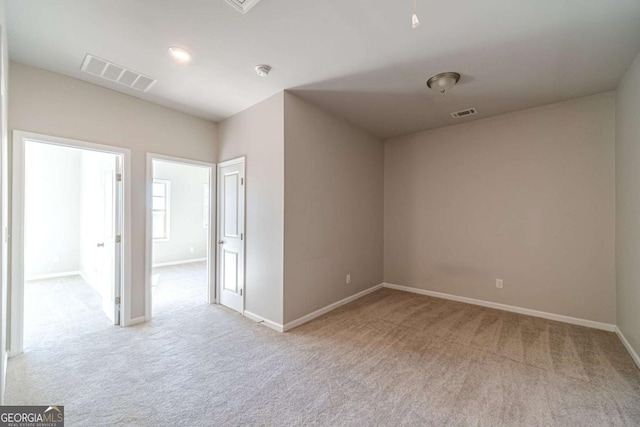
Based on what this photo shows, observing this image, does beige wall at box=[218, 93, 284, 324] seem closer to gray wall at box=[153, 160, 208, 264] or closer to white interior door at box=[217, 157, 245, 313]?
white interior door at box=[217, 157, 245, 313]

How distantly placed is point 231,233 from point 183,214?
4509mm

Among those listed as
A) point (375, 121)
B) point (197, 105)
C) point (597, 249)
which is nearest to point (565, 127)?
point (597, 249)

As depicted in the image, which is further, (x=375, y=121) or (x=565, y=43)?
(x=375, y=121)

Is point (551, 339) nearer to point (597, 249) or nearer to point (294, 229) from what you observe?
point (597, 249)

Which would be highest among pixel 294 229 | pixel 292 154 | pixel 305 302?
pixel 292 154

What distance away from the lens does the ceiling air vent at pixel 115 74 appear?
8.22ft

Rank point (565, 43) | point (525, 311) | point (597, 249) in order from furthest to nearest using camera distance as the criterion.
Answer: point (525, 311) < point (597, 249) < point (565, 43)

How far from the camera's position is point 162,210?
7121 millimetres

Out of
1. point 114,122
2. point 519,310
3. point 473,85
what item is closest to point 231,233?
point 114,122

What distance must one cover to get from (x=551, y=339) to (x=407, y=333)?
1.53 metres

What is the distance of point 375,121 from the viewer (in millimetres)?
4082

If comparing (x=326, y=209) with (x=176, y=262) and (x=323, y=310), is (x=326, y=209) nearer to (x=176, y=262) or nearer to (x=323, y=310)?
(x=323, y=310)

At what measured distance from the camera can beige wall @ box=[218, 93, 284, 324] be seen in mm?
3121

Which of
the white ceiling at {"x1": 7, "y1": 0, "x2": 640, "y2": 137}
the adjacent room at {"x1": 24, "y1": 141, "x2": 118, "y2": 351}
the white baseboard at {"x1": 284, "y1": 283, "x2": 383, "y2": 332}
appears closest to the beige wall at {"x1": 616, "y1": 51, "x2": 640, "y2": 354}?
the white ceiling at {"x1": 7, "y1": 0, "x2": 640, "y2": 137}
